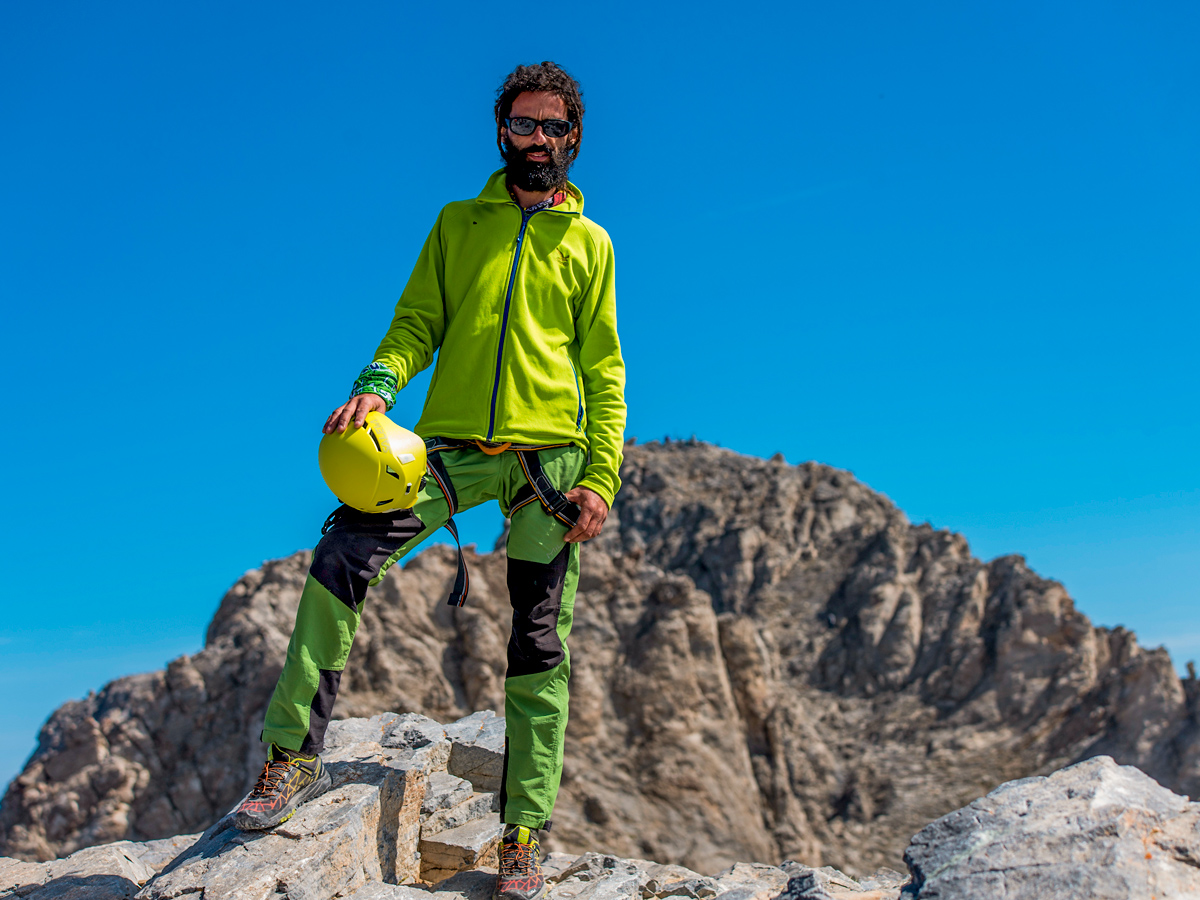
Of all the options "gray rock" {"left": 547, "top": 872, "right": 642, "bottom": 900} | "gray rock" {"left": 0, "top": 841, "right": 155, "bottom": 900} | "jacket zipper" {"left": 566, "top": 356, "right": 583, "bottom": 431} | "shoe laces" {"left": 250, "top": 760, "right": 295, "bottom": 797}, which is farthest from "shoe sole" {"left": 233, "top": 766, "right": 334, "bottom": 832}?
"jacket zipper" {"left": 566, "top": 356, "right": 583, "bottom": 431}

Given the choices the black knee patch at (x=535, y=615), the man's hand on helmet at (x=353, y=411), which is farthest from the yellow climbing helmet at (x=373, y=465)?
the black knee patch at (x=535, y=615)

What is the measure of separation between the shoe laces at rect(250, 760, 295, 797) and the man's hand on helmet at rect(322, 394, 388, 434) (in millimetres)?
1553

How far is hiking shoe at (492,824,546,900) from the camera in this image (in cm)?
470

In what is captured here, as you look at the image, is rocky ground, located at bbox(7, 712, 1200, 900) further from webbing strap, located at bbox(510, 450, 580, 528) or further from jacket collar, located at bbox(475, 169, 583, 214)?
jacket collar, located at bbox(475, 169, 583, 214)

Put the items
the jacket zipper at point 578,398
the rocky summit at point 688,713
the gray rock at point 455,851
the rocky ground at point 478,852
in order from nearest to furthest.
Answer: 1. the rocky ground at point 478,852
2. the jacket zipper at point 578,398
3. the gray rock at point 455,851
4. the rocky summit at point 688,713

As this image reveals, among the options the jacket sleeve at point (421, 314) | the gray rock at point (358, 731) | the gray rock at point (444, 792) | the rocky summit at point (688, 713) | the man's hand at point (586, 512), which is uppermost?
the rocky summit at point (688, 713)

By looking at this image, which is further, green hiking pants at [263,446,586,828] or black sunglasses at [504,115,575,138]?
black sunglasses at [504,115,575,138]

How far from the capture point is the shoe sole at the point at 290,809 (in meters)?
4.43

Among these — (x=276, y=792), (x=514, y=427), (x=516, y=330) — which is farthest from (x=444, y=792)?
(x=516, y=330)

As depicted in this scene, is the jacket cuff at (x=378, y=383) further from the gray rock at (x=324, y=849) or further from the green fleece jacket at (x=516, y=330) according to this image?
the gray rock at (x=324, y=849)

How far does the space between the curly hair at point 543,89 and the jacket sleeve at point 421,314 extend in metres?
0.61

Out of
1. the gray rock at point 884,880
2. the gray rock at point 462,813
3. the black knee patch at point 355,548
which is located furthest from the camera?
the gray rock at point 884,880

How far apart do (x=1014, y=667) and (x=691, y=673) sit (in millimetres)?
13795

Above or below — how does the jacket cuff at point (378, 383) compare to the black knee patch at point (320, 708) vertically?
above
